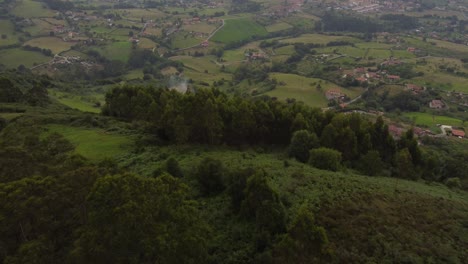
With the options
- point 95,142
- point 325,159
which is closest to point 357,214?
point 325,159

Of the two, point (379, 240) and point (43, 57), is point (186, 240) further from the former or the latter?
point (43, 57)

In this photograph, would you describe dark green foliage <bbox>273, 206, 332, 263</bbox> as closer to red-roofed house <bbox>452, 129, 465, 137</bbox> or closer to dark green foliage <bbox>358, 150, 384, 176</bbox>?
dark green foliage <bbox>358, 150, 384, 176</bbox>

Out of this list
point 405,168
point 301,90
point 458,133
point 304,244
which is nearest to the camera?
point 304,244

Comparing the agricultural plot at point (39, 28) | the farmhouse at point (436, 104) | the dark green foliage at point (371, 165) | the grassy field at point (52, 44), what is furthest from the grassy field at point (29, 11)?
the dark green foliage at point (371, 165)

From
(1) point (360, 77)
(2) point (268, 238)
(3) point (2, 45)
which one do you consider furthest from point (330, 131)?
(3) point (2, 45)

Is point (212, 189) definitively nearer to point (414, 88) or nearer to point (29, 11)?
point (414, 88)

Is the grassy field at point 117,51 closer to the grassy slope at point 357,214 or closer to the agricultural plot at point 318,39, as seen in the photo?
the agricultural plot at point 318,39
